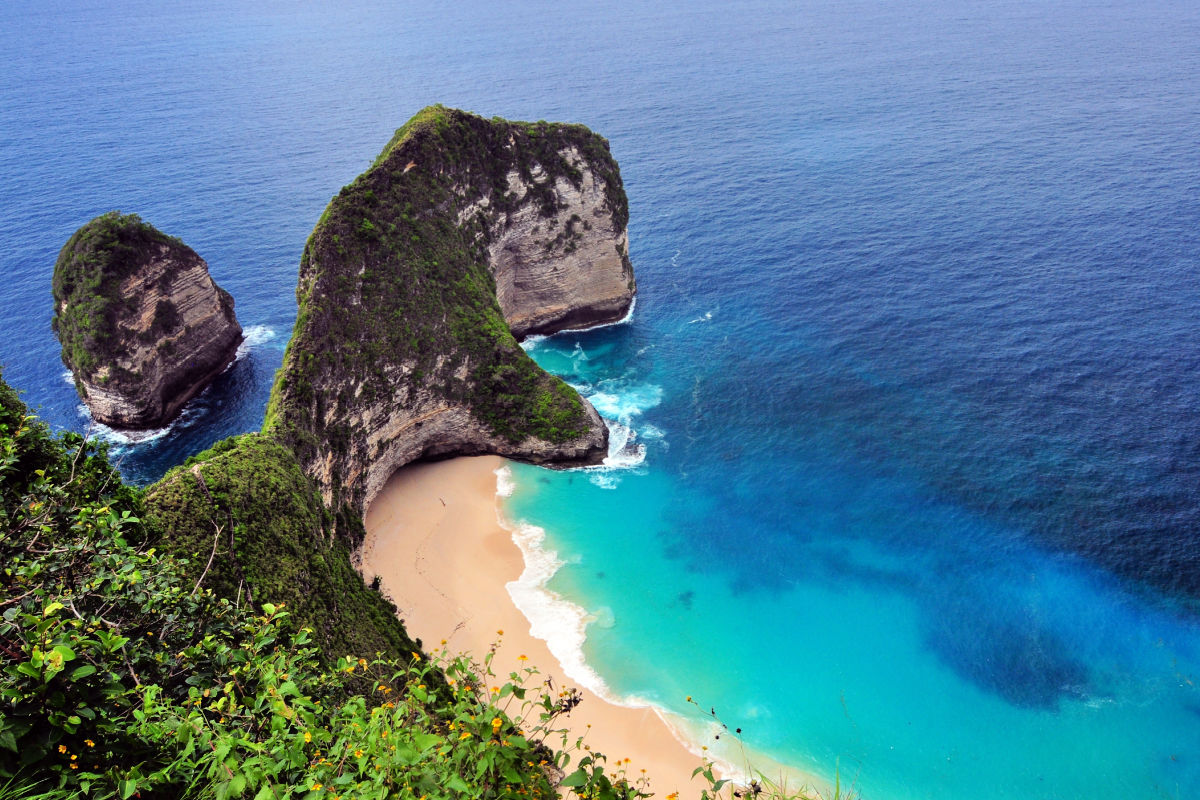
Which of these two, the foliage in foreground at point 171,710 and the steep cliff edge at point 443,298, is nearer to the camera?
the foliage in foreground at point 171,710

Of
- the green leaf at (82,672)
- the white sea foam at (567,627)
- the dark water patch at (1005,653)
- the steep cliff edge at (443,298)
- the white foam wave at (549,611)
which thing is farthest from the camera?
the steep cliff edge at (443,298)

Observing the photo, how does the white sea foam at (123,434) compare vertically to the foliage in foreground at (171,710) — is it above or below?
below

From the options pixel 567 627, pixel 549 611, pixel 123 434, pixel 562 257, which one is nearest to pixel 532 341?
pixel 562 257

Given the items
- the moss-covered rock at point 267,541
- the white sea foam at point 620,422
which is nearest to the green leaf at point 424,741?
the moss-covered rock at point 267,541

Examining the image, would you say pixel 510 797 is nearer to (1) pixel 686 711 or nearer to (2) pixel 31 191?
(1) pixel 686 711

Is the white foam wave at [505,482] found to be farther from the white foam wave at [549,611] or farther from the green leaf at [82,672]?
the green leaf at [82,672]
